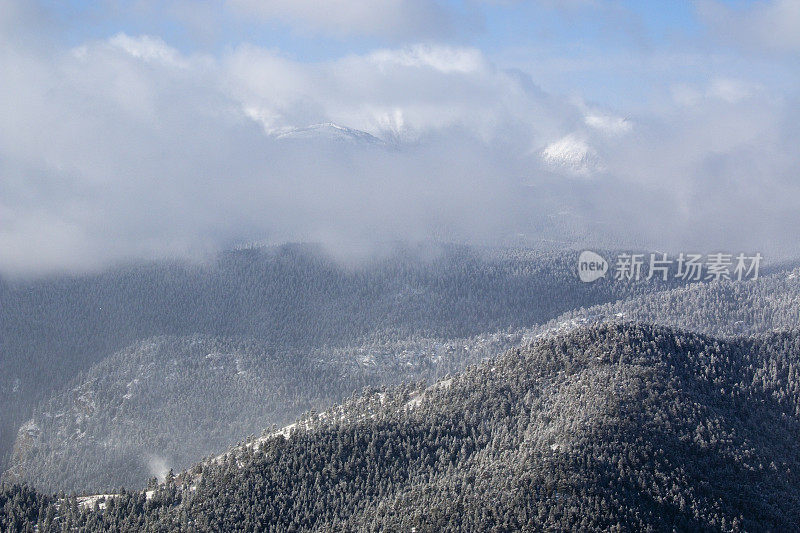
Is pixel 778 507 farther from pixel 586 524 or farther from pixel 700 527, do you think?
pixel 586 524

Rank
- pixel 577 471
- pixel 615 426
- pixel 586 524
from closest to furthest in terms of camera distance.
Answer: pixel 586 524, pixel 577 471, pixel 615 426

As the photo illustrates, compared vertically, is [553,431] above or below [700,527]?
above

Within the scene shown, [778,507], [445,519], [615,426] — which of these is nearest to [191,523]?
[445,519]

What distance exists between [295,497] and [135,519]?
37.3 m

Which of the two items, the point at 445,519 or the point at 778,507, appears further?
the point at 778,507

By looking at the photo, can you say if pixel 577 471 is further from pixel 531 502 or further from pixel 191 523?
pixel 191 523

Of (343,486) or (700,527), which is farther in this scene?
(343,486)

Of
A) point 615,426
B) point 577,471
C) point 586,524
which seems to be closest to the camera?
point 586,524

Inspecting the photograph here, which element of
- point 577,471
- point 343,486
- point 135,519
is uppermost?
point 577,471

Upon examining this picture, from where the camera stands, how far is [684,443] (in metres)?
198

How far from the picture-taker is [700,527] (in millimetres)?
175375

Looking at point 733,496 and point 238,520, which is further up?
point 733,496

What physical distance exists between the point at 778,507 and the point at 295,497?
354 ft

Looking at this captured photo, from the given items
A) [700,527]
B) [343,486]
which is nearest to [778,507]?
[700,527]
